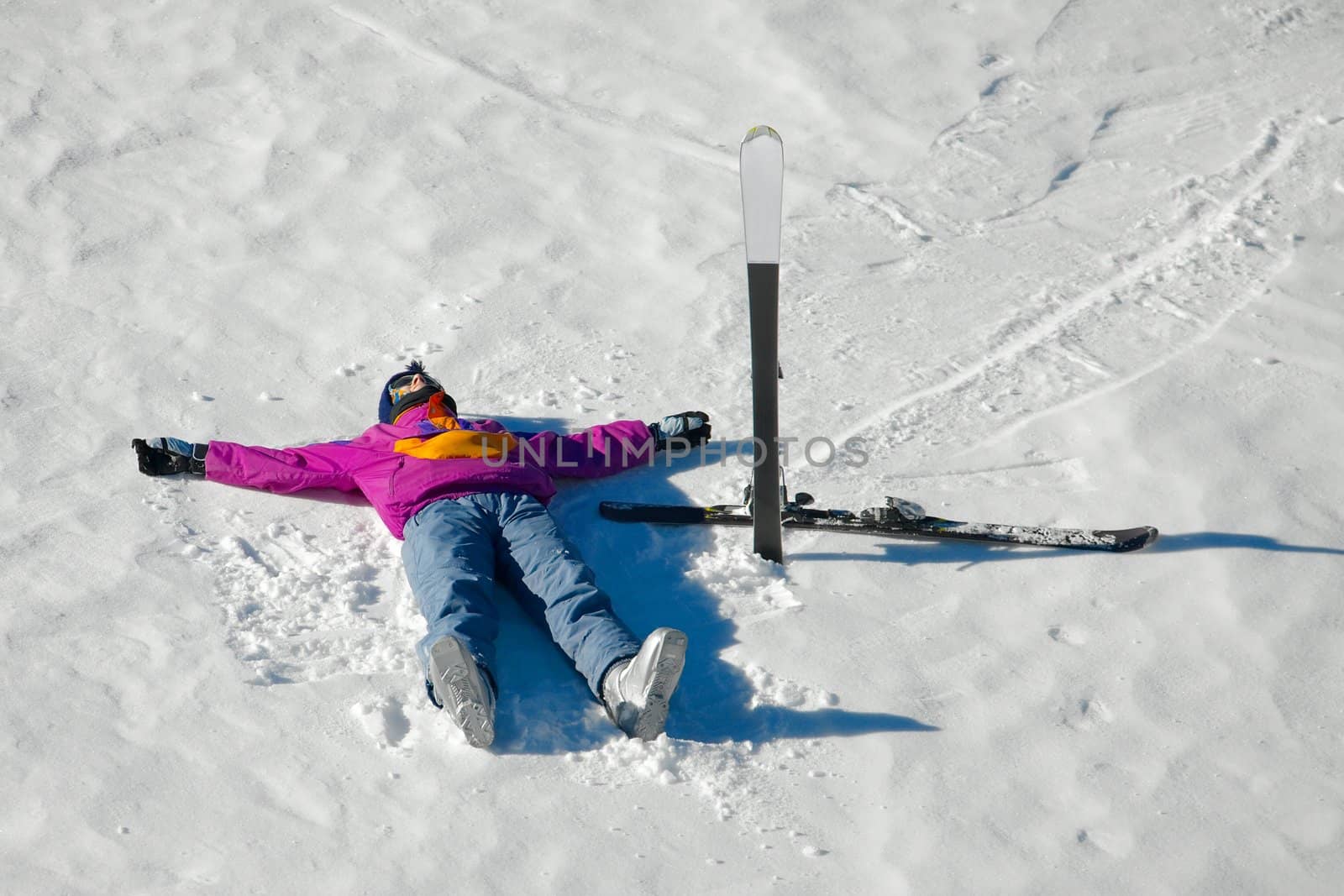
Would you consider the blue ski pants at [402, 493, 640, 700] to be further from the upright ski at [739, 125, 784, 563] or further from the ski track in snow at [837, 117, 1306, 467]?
the ski track in snow at [837, 117, 1306, 467]

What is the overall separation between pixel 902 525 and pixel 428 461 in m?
1.59

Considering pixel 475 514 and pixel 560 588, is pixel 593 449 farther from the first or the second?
pixel 560 588

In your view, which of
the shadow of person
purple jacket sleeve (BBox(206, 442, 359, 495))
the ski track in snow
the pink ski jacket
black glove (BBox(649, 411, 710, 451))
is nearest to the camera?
the shadow of person

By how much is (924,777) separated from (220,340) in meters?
3.43

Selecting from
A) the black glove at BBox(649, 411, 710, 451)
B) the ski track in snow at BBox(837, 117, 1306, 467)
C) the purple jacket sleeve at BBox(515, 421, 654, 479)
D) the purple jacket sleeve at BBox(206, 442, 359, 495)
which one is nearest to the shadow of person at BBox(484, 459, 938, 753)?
the purple jacket sleeve at BBox(515, 421, 654, 479)

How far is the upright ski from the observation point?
12.8ft

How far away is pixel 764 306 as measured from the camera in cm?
411

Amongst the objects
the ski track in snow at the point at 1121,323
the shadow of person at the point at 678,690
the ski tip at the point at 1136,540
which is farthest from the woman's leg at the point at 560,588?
the ski tip at the point at 1136,540

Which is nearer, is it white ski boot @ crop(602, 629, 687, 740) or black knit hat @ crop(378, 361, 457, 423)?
white ski boot @ crop(602, 629, 687, 740)

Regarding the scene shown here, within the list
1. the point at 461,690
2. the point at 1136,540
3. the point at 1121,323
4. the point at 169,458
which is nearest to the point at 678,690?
the point at 461,690

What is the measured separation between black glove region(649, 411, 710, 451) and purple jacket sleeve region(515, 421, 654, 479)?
0.15 ft

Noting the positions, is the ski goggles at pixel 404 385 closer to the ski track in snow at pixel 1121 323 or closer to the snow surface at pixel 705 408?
the snow surface at pixel 705 408

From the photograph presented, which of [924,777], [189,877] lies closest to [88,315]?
[189,877]

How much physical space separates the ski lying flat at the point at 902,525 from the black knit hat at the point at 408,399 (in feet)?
2.48
